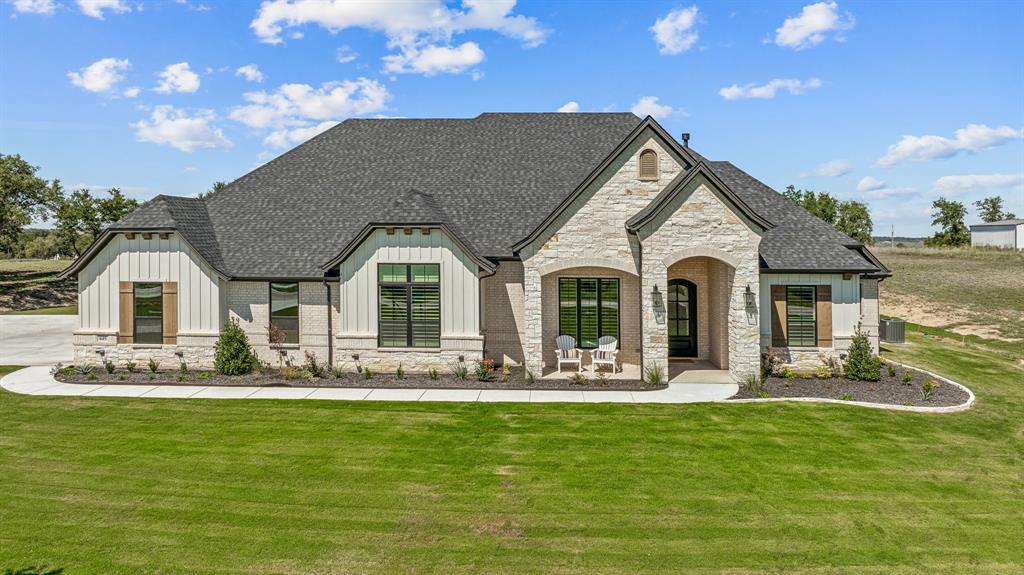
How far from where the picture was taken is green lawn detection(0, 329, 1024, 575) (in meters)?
7.77

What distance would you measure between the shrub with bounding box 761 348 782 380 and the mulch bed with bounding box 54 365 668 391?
12.9 ft

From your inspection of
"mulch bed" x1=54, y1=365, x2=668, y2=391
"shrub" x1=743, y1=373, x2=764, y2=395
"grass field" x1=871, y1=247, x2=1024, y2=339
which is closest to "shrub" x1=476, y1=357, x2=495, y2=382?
"mulch bed" x1=54, y1=365, x2=668, y2=391

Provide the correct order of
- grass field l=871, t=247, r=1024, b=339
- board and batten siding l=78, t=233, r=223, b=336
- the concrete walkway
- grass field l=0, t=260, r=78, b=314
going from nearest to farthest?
the concrete walkway, board and batten siding l=78, t=233, r=223, b=336, grass field l=871, t=247, r=1024, b=339, grass field l=0, t=260, r=78, b=314

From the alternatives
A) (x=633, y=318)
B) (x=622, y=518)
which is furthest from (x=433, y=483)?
(x=633, y=318)

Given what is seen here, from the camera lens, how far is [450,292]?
18.1 m

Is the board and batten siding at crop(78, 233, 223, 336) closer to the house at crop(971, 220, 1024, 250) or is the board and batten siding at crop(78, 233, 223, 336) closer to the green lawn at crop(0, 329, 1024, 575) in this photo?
the green lawn at crop(0, 329, 1024, 575)

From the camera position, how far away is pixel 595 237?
17672 millimetres

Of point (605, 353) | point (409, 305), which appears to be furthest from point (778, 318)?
point (409, 305)

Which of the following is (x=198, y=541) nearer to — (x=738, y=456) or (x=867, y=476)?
(x=738, y=456)

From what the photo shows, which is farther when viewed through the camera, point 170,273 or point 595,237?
point 170,273

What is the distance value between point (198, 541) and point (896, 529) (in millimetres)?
10337

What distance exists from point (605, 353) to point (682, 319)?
3.42 meters

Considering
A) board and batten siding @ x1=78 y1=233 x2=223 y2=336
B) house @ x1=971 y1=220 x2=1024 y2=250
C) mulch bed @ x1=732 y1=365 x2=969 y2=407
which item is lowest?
mulch bed @ x1=732 y1=365 x2=969 y2=407

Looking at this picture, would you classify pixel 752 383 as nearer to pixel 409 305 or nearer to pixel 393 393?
pixel 393 393
